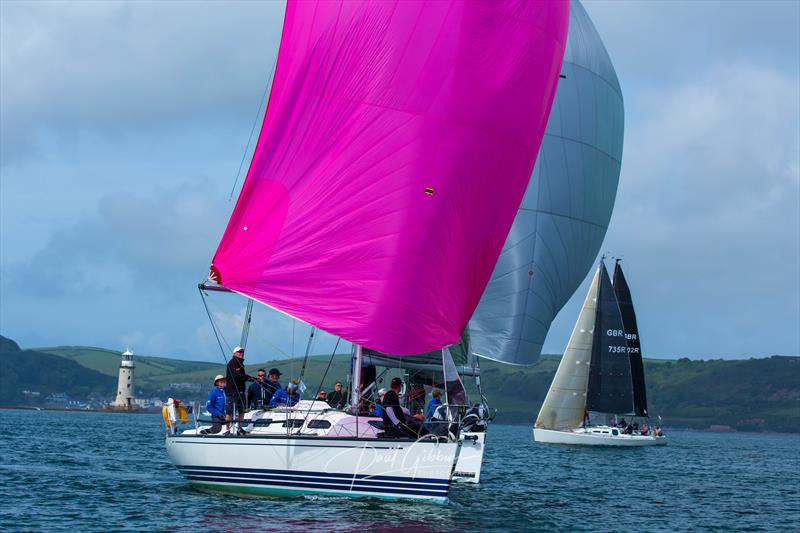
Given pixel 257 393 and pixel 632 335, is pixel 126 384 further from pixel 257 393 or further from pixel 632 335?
pixel 257 393

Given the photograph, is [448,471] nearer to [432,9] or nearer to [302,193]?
[302,193]

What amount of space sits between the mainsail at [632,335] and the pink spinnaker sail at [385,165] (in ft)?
145

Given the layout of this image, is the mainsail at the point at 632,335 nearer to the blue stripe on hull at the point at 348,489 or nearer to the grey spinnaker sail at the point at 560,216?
the grey spinnaker sail at the point at 560,216

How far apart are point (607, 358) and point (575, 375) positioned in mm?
2299

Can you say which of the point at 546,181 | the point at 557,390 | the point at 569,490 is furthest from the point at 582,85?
the point at 557,390

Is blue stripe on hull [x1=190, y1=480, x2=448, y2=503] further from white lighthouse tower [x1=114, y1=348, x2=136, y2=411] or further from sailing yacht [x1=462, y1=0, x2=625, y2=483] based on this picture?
white lighthouse tower [x1=114, y1=348, x2=136, y2=411]

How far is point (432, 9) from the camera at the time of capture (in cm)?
2189

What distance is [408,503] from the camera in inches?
857

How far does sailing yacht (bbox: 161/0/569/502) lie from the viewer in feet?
71.3

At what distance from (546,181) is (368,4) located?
1738cm

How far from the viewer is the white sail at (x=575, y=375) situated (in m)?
63.9

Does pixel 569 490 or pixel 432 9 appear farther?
pixel 569 490

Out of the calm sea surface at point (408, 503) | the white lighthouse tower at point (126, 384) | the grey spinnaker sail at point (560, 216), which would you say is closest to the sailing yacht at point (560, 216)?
the grey spinnaker sail at point (560, 216)

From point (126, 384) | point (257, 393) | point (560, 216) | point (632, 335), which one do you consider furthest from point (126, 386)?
point (257, 393)
